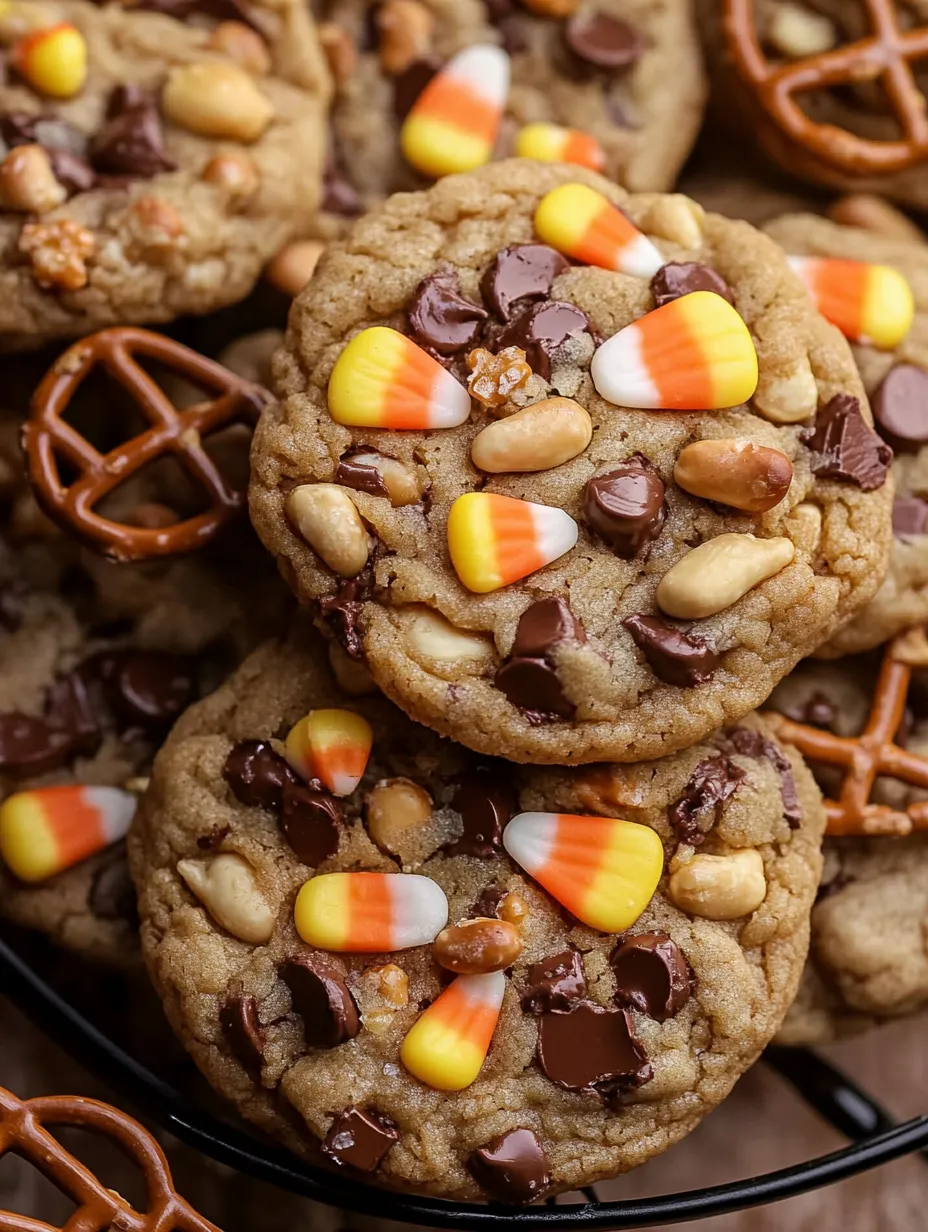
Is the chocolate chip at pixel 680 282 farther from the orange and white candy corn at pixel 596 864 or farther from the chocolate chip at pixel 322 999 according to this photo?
the chocolate chip at pixel 322 999

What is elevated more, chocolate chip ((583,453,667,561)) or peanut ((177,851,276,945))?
chocolate chip ((583,453,667,561))

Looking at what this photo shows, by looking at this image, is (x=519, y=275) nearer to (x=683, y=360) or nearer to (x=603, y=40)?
(x=683, y=360)

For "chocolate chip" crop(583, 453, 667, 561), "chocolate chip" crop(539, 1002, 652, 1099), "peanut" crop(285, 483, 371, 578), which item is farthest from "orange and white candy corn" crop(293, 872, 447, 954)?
"chocolate chip" crop(583, 453, 667, 561)

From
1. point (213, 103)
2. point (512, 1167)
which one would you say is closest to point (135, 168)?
point (213, 103)

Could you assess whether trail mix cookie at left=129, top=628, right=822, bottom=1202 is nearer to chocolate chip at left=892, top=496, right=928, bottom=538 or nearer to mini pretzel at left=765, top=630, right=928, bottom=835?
mini pretzel at left=765, top=630, right=928, bottom=835

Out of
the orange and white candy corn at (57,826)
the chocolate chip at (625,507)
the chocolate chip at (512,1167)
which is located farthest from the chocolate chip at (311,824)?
the chocolate chip at (625,507)

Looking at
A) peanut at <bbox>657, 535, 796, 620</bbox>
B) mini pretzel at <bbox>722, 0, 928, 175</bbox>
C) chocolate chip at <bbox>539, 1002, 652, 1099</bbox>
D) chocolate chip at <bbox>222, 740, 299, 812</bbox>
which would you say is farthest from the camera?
mini pretzel at <bbox>722, 0, 928, 175</bbox>
